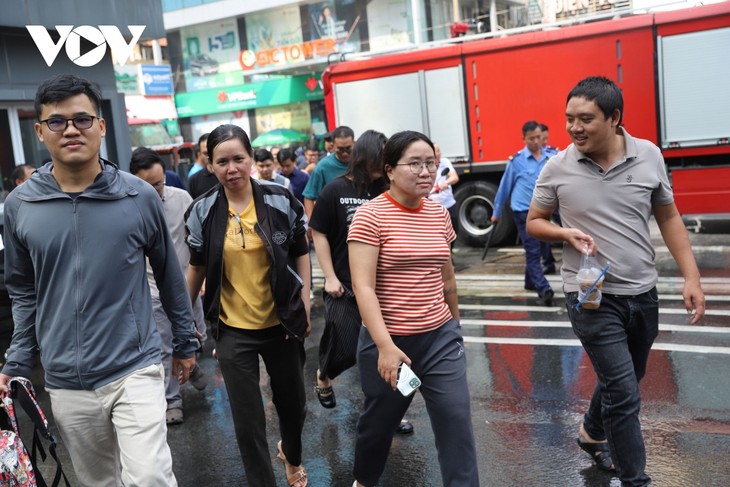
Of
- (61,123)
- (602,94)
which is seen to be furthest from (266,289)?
(602,94)

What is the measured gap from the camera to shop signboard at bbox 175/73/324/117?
35625mm

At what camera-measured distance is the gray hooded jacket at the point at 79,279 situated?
3.04 metres

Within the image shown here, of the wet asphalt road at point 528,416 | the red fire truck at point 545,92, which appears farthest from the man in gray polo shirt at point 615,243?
the red fire truck at point 545,92

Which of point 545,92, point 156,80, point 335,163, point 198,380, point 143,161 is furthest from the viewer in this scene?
point 156,80

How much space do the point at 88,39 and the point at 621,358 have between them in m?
9.30

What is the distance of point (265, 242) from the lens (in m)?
3.85

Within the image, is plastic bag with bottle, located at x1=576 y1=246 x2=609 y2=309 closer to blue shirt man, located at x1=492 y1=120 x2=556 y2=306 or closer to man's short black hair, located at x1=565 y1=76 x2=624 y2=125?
man's short black hair, located at x1=565 y1=76 x2=624 y2=125

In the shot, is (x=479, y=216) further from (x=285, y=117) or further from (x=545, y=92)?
(x=285, y=117)

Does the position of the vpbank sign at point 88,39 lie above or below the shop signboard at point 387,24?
below

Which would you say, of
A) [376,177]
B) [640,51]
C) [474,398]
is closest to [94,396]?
[376,177]

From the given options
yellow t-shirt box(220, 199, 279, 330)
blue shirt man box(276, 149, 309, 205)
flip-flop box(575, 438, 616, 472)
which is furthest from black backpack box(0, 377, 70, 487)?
blue shirt man box(276, 149, 309, 205)

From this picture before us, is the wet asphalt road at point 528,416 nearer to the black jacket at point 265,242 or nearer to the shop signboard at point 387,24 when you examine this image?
the black jacket at point 265,242

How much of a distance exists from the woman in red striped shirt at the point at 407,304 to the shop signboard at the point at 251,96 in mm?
31934

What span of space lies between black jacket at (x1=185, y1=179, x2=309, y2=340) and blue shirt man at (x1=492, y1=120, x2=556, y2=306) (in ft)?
15.9
